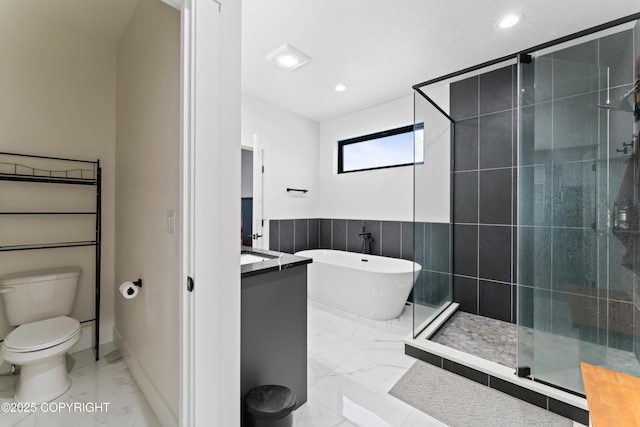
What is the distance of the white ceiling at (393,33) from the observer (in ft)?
5.87

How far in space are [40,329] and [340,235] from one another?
10.5 feet

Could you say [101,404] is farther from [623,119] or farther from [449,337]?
[623,119]

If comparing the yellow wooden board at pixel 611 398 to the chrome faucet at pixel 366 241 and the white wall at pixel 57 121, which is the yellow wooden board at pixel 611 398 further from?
the white wall at pixel 57 121

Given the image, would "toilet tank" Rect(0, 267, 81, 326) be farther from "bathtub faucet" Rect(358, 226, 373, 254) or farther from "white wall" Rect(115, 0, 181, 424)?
"bathtub faucet" Rect(358, 226, 373, 254)

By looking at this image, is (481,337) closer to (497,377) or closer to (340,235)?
(497,377)

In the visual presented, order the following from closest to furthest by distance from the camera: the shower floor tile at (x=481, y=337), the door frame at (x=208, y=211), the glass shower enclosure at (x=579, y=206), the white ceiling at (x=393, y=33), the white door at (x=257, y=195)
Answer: the door frame at (x=208, y=211)
the glass shower enclosure at (x=579, y=206)
the white ceiling at (x=393, y=33)
the shower floor tile at (x=481, y=337)
the white door at (x=257, y=195)

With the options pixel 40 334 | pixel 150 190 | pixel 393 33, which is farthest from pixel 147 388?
pixel 393 33

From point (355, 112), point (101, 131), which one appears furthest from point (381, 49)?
point (101, 131)

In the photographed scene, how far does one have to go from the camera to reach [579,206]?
1.59 m

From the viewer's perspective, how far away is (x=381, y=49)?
2.31m

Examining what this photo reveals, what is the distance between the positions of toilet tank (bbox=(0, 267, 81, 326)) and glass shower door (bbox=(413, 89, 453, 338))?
2812 mm

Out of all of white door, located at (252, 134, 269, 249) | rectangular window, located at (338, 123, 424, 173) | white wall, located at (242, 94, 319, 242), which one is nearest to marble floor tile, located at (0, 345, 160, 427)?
white door, located at (252, 134, 269, 249)
